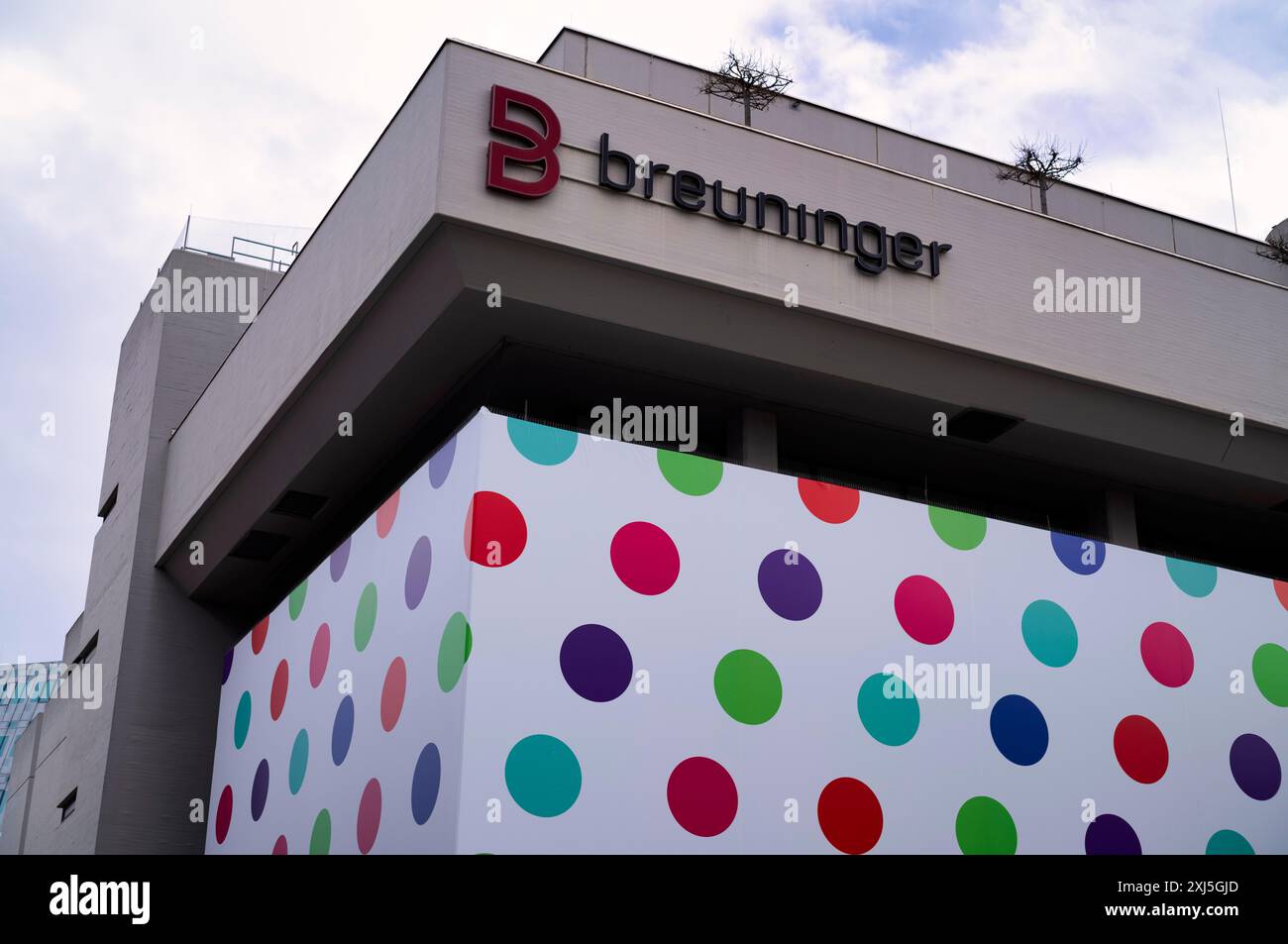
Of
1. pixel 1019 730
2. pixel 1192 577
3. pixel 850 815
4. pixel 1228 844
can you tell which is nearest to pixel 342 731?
pixel 850 815

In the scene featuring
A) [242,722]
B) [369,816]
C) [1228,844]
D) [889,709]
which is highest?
[242,722]

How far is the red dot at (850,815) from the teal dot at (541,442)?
362 centimetres

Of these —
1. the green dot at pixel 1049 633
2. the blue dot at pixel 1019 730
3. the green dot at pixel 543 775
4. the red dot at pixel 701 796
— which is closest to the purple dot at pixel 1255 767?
the green dot at pixel 1049 633

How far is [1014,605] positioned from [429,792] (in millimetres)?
5902

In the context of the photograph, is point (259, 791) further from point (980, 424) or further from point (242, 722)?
point (980, 424)

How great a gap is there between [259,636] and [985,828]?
8407 mm

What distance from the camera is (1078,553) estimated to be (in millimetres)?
13977

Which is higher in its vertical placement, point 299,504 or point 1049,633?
point 299,504

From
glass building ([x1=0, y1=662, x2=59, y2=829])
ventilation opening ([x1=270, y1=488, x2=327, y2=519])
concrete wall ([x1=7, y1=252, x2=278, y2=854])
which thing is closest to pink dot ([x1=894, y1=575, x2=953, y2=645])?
ventilation opening ([x1=270, y1=488, x2=327, y2=519])

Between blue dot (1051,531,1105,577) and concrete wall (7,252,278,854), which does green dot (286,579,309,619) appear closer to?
concrete wall (7,252,278,854)

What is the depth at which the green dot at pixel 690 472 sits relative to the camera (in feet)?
40.4

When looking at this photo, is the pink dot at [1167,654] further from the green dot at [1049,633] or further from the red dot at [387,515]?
the red dot at [387,515]
